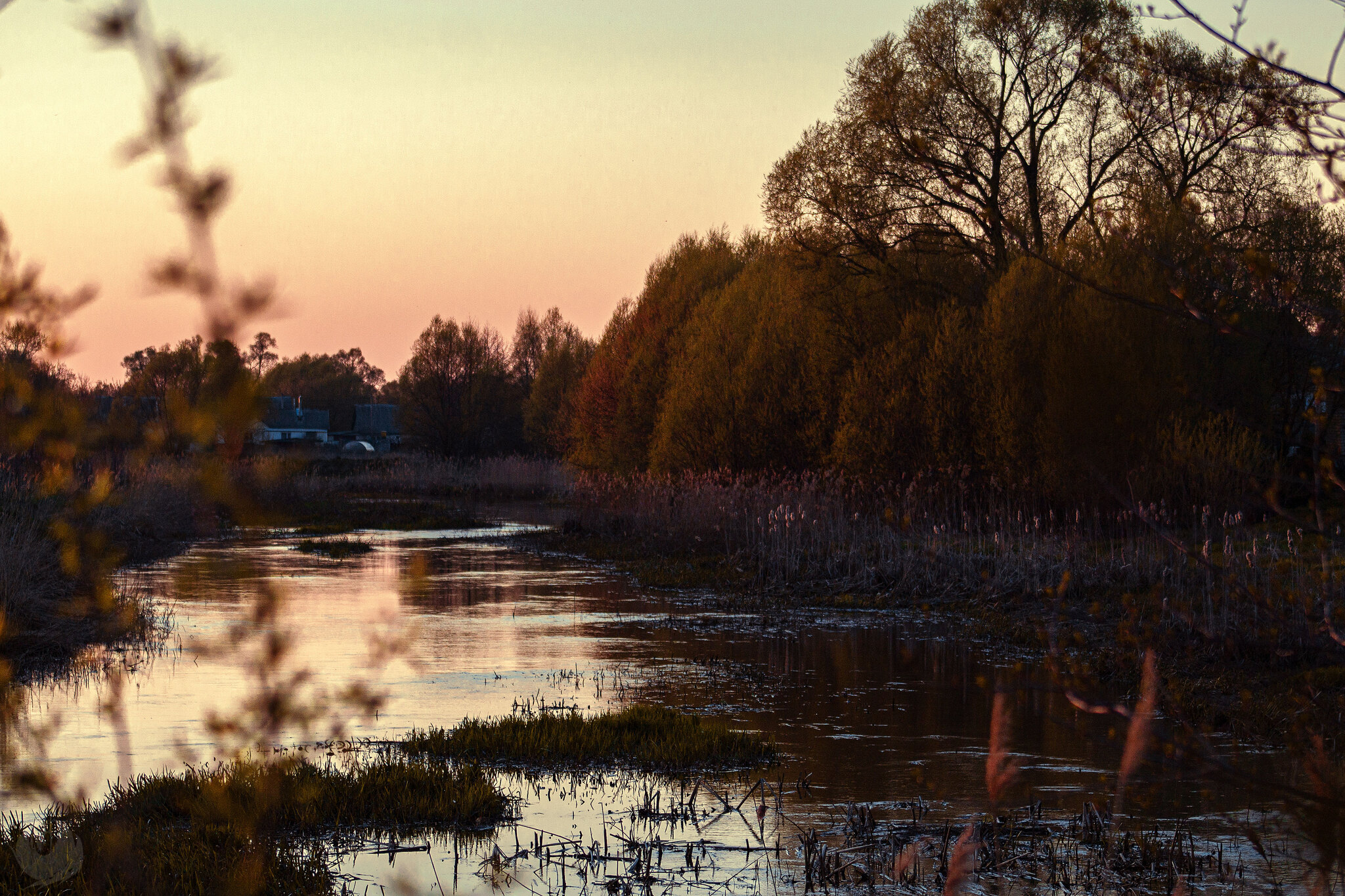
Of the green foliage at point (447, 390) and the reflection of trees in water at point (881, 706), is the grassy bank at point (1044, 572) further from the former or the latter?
the green foliage at point (447, 390)

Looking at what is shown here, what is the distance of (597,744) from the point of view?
28.4ft

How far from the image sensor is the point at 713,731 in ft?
29.3

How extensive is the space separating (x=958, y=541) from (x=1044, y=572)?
2077mm

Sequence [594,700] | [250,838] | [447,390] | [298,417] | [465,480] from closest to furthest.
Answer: [250,838] < [594,700] < [465,480] < [447,390] < [298,417]

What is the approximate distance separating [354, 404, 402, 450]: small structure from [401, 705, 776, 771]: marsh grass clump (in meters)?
107

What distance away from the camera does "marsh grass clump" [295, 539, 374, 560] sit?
25583 mm

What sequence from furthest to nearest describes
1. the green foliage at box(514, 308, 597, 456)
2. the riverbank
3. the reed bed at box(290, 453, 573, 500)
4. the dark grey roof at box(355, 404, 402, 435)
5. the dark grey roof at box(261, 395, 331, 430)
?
the dark grey roof at box(355, 404, 402, 435)
the dark grey roof at box(261, 395, 331, 430)
the green foliage at box(514, 308, 597, 456)
the reed bed at box(290, 453, 573, 500)
the riverbank

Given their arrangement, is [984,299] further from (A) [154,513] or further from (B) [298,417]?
(B) [298,417]

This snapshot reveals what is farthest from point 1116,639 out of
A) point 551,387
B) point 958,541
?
point 551,387

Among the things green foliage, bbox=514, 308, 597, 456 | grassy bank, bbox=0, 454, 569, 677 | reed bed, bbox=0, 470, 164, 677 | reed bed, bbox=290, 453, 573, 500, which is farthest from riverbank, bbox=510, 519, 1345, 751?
green foliage, bbox=514, 308, 597, 456

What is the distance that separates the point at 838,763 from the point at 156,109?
7290 mm

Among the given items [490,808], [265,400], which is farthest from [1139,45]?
[490,808]

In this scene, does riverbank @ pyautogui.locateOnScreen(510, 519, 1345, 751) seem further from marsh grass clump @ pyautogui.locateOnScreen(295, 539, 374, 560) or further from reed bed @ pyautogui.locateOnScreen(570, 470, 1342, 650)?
marsh grass clump @ pyautogui.locateOnScreen(295, 539, 374, 560)

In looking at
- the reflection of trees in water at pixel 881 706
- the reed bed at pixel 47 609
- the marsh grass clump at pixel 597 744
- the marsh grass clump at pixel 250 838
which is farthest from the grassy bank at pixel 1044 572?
the reed bed at pixel 47 609
